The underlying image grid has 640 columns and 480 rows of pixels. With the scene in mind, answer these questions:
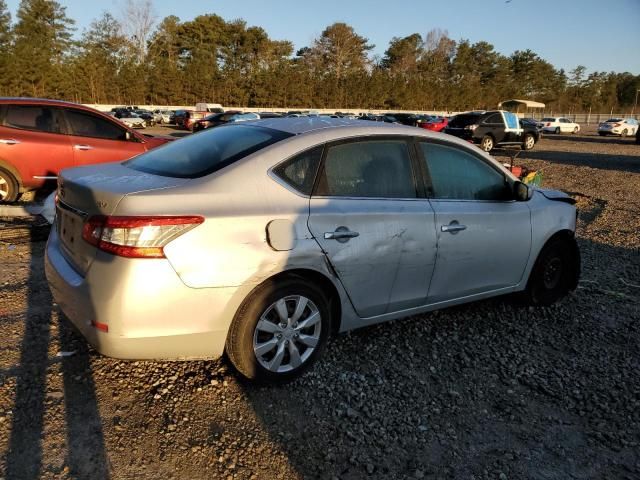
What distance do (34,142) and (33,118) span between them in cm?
42

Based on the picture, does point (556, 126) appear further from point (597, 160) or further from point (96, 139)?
point (96, 139)

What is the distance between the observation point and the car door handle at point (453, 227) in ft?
11.3

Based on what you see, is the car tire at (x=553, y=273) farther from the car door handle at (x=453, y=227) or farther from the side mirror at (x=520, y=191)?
the car door handle at (x=453, y=227)

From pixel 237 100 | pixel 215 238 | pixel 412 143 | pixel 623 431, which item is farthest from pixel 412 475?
pixel 237 100

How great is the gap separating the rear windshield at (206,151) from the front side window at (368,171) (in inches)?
Answer: 14.1

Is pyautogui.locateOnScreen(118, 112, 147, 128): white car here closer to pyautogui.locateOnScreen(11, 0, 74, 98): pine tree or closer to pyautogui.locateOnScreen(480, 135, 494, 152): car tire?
pyautogui.locateOnScreen(11, 0, 74, 98): pine tree

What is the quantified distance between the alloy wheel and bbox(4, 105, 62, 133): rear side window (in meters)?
6.15

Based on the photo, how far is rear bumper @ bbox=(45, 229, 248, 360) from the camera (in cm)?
245

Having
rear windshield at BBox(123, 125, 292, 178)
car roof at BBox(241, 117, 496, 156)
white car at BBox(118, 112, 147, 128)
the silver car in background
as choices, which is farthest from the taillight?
white car at BBox(118, 112, 147, 128)

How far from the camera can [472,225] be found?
3629mm

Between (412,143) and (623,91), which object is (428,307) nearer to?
(412,143)

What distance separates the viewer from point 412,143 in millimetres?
3482

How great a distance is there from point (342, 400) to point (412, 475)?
2.19 ft

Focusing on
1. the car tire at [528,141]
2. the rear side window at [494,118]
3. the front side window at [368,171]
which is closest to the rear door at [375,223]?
the front side window at [368,171]
